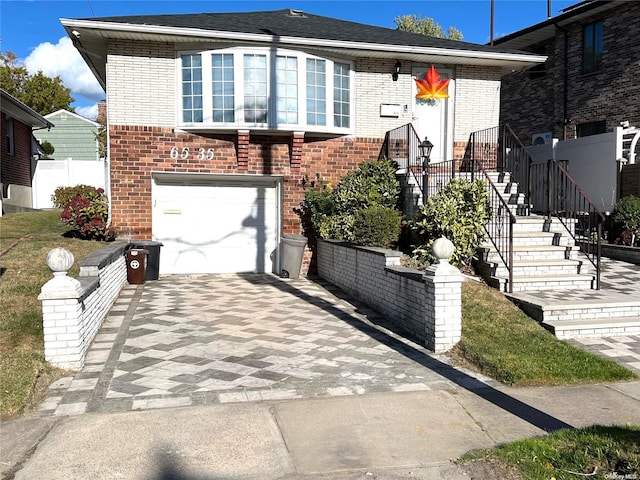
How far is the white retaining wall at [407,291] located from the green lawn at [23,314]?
4195 millimetres

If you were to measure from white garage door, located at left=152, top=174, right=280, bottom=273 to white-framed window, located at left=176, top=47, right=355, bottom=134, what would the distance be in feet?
4.64

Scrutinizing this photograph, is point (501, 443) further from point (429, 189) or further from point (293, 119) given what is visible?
point (293, 119)

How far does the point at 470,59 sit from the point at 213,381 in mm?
10546

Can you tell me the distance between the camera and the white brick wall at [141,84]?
11508mm

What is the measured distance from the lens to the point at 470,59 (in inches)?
507

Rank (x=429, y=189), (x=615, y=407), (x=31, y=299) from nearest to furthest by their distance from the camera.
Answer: (x=615, y=407) → (x=31, y=299) → (x=429, y=189)

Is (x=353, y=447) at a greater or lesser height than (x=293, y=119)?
lesser

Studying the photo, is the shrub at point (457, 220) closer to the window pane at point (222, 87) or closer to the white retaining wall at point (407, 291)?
the white retaining wall at point (407, 291)

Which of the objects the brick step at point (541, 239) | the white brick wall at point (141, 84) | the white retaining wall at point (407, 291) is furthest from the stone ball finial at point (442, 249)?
the white brick wall at point (141, 84)

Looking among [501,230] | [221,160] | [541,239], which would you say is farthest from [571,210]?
[221,160]

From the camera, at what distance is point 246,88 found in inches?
465

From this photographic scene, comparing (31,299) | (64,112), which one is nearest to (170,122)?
(31,299)

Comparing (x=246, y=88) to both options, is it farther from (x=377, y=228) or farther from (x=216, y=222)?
(x=377, y=228)

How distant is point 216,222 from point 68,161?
14.4 meters
